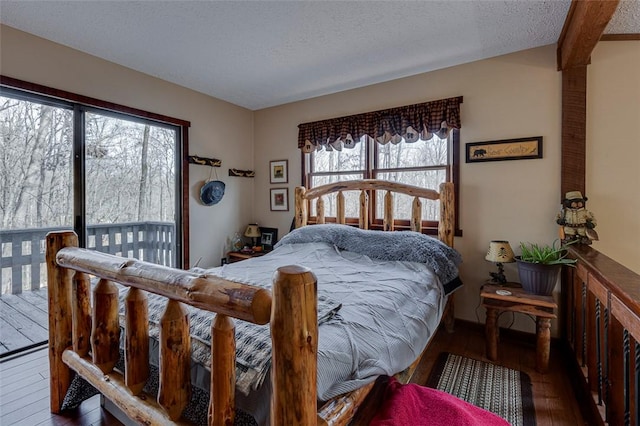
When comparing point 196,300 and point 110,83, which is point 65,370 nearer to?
point 196,300

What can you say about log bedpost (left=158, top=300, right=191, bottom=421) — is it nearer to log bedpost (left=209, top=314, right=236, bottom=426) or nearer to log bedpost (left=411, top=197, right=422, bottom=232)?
log bedpost (left=209, top=314, right=236, bottom=426)

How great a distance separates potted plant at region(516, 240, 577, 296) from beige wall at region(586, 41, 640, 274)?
0.43 meters

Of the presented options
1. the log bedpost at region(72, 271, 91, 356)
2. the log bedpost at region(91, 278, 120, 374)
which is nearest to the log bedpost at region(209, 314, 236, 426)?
the log bedpost at region(91, 278, 120, 374)

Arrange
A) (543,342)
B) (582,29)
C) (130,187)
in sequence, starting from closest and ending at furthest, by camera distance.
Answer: (582,29), (543,342), (130,187)

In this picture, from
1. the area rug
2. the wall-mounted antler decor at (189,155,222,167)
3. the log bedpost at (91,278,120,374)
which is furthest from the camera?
the wall-mounted antler decor at (189,155,222,167)

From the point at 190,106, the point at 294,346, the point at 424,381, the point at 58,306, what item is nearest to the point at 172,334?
the point at 294,346

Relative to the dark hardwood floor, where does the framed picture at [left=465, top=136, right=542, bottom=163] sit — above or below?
above

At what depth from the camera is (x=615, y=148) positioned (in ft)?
7.52

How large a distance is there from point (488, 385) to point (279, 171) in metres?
3.06

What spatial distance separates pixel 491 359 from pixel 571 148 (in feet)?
5.68

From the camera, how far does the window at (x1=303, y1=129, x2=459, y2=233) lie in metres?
2.96

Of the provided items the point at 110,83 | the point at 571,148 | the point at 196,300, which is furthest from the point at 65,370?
the point at 571,148

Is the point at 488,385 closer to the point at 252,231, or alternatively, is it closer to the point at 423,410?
the point at 423,410

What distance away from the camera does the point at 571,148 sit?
2.38 m
